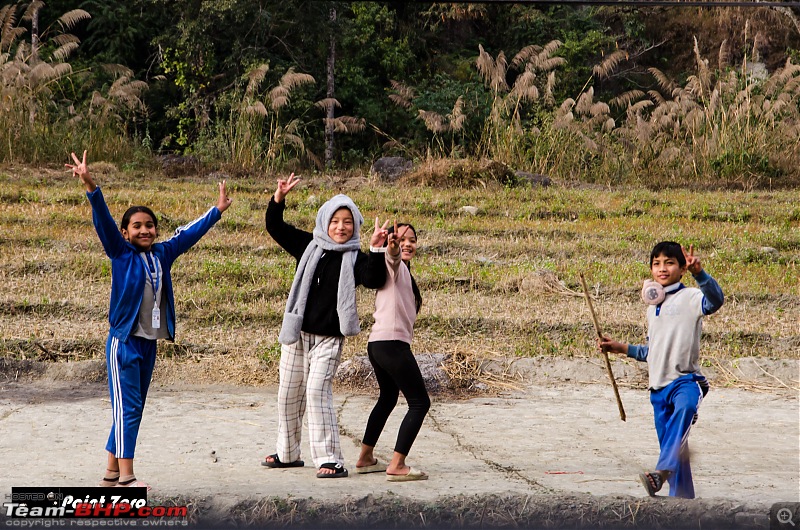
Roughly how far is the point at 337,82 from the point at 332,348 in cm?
1650

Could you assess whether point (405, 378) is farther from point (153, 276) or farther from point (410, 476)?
point (153, 276)

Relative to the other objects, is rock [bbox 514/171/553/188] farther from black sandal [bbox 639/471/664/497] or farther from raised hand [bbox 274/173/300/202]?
black sandal [bbox 639/471/664/497]

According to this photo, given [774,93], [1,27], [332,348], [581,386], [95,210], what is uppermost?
[1,27]

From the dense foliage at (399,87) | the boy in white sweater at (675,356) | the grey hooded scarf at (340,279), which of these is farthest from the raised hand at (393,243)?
the dense foliage at (399,87)

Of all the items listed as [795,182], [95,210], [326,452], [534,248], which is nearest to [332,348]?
[326,452]

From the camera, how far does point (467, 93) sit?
68.6 feet

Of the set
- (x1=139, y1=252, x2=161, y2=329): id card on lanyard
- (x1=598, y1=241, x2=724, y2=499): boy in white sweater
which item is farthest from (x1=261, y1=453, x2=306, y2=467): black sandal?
(x1=598, y1=241, x2=724, y2=499): boy in white sweater

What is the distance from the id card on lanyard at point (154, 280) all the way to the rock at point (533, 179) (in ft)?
39.5

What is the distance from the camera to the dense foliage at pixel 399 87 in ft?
60.2

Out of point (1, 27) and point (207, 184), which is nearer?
point (207, 184)

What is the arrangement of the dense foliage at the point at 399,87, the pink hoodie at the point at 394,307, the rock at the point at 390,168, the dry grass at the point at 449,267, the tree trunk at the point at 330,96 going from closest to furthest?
the pink hoodie at the point at 394,307 < the dry grass at the point at 449,267 < the rock at the point at 390,168 < the dense foliage at the point at 399,87 < the tree trunk at the point at 330,96

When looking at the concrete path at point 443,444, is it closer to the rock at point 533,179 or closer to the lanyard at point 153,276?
the lanyard at point 153,276

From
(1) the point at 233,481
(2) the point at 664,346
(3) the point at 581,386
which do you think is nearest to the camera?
(2) the point at 664,346

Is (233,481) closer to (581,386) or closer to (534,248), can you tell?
(581,386)
